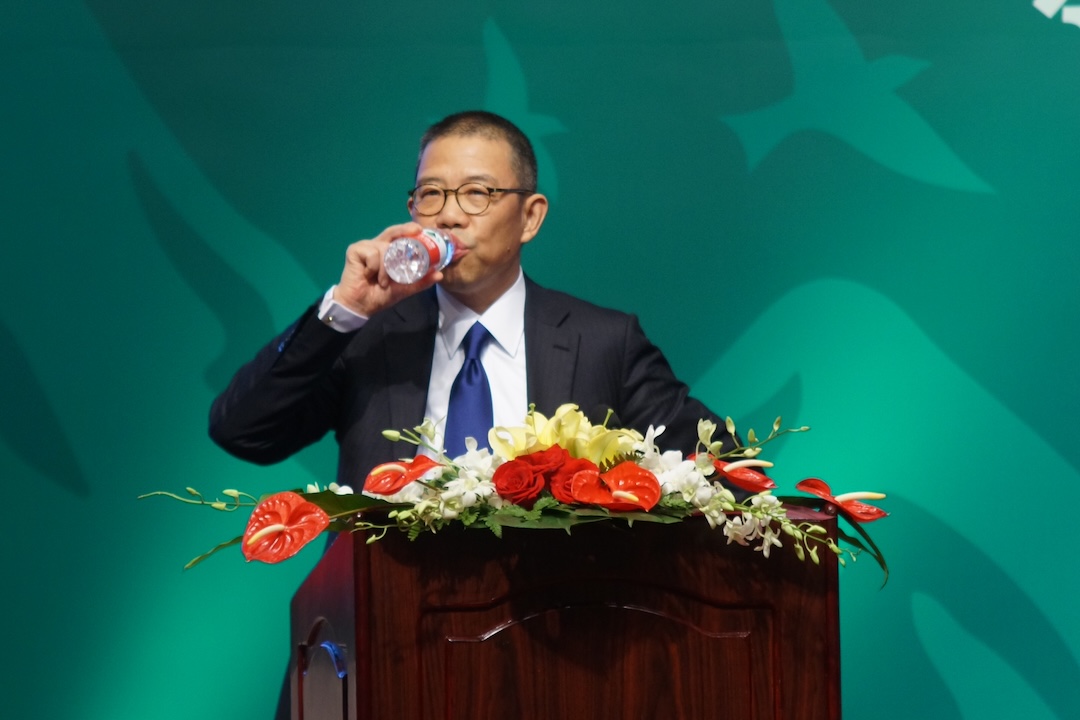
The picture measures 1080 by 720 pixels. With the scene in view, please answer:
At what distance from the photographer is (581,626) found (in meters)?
1.73

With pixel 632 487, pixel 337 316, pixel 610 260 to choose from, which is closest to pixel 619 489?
pixel 632 487

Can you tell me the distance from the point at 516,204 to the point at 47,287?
137cm

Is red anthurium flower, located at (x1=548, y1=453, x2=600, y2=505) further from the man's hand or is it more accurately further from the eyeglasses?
the eyeglasses

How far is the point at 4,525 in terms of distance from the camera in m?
3.41

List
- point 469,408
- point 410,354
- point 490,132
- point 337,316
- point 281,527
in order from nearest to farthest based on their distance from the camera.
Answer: point 281,527 < point 337,316 < point 469,408 < point 410,354 < point 490,132

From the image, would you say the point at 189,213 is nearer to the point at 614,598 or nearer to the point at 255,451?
the point at 255,451

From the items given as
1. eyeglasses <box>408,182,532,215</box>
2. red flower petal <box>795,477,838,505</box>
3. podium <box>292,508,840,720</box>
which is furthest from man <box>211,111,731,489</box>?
podium <box>292,508,840,720</box>

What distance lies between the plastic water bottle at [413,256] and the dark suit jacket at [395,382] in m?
0.13

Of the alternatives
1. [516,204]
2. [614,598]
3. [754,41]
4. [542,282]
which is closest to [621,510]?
[614,598]

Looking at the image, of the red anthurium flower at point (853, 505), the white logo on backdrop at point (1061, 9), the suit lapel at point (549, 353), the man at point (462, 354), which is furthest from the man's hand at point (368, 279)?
the white logo on backdrop at point (1061, 9)

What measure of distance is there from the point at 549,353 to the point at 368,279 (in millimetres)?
379

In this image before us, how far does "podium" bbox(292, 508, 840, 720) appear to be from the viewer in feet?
5.44

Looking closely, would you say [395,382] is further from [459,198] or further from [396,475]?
[396,475]

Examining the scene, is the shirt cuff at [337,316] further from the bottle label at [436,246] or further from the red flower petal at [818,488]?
the red flower petal at [818,488]
